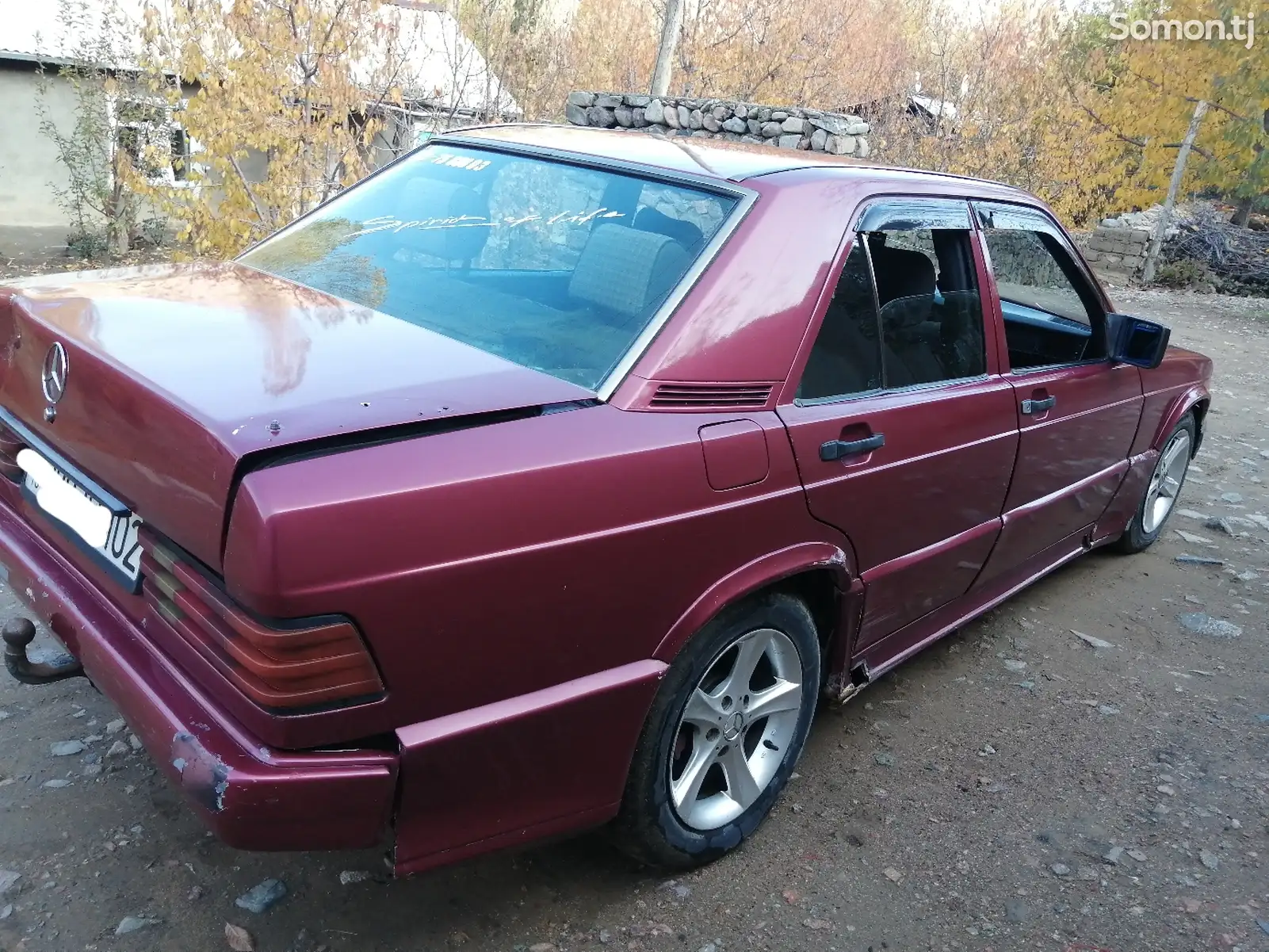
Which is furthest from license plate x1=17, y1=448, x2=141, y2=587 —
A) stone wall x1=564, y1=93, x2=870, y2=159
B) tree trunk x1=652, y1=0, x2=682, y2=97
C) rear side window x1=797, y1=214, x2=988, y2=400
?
tree trunk x1=652, y1=0, x2=682, y2=97

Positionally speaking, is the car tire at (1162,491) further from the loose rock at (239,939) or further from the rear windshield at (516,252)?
the loose rock at (239,939)

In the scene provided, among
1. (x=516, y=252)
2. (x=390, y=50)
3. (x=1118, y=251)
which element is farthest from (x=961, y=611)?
(x=1118, y=251)

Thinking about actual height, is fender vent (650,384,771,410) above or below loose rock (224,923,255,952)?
above

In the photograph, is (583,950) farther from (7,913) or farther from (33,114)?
(33,114)

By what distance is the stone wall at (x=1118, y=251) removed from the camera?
16.9 m

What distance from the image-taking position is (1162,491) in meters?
5.13

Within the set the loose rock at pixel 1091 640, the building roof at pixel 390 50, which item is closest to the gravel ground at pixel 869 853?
the loose rock at pixel 1091 640

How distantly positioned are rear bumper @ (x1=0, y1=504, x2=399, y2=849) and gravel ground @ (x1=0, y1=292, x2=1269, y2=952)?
1.37 ft

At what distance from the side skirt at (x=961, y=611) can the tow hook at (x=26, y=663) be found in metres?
2.00

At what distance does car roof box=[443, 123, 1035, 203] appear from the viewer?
274cm

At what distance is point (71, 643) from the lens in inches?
85.1

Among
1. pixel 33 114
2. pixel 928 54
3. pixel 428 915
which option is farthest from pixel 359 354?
pixel 928 54

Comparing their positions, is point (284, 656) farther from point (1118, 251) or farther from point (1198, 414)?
point (1118, 251)

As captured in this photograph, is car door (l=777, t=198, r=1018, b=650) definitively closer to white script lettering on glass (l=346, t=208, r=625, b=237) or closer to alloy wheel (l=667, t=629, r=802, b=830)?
alloy wheel (l=667, t=629, r=802, b=830)
